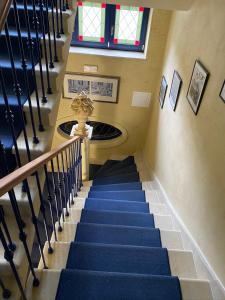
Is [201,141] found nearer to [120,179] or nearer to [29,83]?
[29,83]

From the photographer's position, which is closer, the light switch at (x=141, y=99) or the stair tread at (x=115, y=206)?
the stair tread at (x=115, y=206)

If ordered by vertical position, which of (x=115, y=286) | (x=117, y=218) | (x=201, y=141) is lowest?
(x=117, y=218)

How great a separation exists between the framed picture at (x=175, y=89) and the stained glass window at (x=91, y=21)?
69.4 inches

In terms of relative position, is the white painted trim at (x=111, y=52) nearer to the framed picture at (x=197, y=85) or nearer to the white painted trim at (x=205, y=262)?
the framed picture at (x=197, y=85)

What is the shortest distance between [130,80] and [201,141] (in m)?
2.61

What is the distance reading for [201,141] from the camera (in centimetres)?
219

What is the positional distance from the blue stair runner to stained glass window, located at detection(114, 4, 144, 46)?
3.09 m

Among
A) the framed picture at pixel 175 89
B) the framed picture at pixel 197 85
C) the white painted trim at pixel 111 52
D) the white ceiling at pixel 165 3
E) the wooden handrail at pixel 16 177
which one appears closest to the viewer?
the wooden handrail at pixel 16 177

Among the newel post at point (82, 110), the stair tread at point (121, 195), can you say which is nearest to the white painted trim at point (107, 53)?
the newel post at point (82, 110)

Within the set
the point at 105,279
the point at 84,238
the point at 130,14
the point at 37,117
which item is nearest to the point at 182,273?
the point at 105,279

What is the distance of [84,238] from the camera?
7.14 feet

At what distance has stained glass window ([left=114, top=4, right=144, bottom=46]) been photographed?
4016mm

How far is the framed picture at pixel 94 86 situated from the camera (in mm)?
4458

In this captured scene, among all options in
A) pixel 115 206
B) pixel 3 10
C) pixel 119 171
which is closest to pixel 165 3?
pixel 3 10
